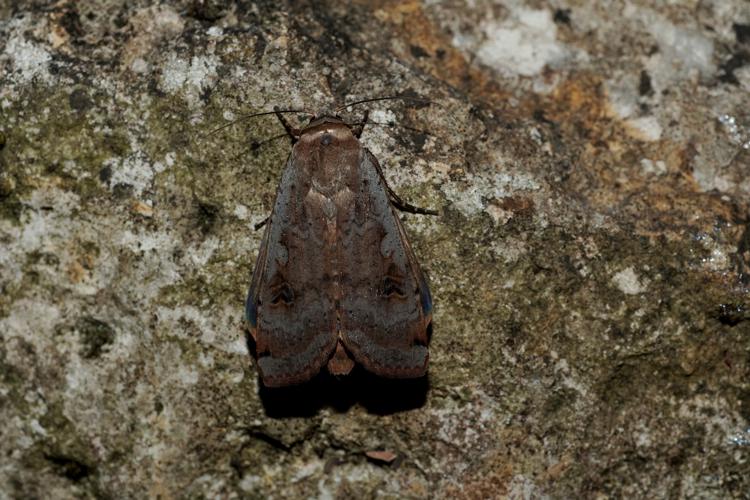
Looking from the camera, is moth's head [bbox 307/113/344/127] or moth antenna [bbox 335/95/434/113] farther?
moth antenna [bbox 335/95/434/113]

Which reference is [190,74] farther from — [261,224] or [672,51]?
[672,51]

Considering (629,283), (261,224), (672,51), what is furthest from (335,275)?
(672,51)

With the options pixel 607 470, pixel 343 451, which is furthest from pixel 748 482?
pixel 343 451

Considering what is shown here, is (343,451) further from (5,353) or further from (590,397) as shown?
(5,353)

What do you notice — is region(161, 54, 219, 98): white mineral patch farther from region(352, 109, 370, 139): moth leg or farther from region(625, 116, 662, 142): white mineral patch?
region(625, 116, 662, 142): white mineral patch

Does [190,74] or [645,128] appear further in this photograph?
[645,128]

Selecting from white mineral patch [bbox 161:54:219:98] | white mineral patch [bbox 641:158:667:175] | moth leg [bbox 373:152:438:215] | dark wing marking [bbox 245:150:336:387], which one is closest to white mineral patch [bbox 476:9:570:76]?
white mineral patch [bbox 641:158:667:175]

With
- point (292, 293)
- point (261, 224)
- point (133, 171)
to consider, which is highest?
point (133, 171)
